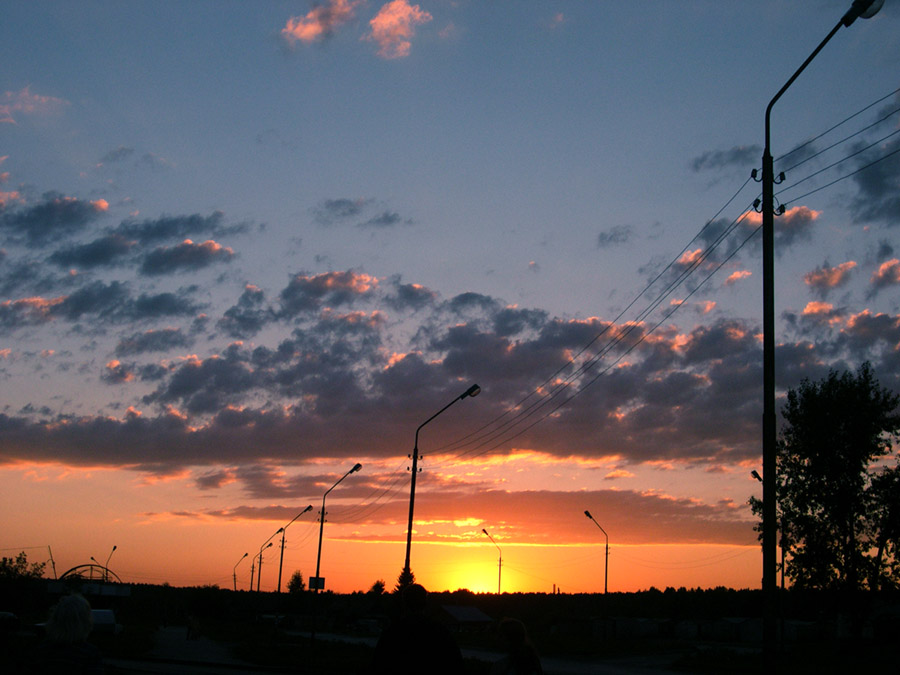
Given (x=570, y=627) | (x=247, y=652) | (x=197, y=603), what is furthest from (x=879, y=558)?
(x=197, y=603)

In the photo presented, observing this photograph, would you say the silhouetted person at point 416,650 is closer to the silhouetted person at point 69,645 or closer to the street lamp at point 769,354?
the silhouetted person at point 69,645

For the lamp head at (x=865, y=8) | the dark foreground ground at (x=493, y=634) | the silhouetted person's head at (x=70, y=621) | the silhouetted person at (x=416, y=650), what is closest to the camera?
the silhouetted person's head at (x=70, y=621)

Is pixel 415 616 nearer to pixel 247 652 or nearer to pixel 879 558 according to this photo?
pixel 247 652

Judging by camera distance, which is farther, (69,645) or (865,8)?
(865,8)

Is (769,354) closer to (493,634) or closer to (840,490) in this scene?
(493,634)

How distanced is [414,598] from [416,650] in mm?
516

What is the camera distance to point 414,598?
701 centimetres

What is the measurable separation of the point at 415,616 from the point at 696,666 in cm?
4568

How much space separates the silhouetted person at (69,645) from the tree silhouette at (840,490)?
52977mm

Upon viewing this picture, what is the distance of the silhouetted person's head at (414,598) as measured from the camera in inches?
274

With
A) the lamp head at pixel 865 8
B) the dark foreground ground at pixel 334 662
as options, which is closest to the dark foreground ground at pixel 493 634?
the dark foreground ground at pixel 334 662

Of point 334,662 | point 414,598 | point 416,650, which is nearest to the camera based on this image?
point 416,650

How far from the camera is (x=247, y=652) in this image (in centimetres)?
4391

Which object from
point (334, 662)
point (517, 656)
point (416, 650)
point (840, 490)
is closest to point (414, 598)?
point (416, 650)
